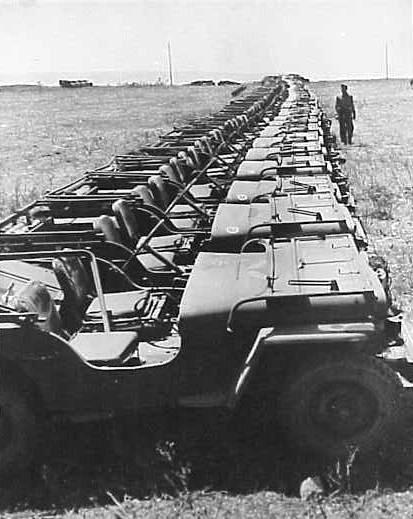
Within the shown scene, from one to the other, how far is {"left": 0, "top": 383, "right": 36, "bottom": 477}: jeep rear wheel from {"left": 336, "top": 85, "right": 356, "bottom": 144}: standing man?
18140 mm

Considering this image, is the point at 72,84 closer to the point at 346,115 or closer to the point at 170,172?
the point at 346,115

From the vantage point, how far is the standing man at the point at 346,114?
2145 cm

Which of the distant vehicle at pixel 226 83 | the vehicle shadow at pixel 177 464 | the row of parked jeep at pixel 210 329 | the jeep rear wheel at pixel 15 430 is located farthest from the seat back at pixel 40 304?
the distant vehicle at pixel 226 83

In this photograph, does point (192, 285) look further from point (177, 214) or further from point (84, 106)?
point (84, 106)

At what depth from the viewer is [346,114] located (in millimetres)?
21578

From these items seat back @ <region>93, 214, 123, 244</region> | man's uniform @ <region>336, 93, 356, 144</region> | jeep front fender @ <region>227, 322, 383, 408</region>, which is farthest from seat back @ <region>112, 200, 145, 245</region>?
man's uniform @ <region>336, 93, 356, 144</region>

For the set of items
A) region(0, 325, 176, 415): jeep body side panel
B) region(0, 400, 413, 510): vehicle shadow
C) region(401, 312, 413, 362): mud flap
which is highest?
region(0, 325, 176, 415): jeep body side panel

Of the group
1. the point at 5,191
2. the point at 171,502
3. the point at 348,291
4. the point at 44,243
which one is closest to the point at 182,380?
the point at 171,502

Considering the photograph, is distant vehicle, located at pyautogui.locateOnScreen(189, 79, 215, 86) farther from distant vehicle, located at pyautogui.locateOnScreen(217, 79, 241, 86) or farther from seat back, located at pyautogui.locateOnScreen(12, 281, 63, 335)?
seat back, located at pyautogui.locateOnScreen(12, 281, 63, 335)

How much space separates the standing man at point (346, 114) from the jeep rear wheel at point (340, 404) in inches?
701

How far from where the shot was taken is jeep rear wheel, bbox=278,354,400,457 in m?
4.28

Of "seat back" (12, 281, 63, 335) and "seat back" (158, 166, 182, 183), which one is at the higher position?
"seat back" (158, 166, 182, 183)

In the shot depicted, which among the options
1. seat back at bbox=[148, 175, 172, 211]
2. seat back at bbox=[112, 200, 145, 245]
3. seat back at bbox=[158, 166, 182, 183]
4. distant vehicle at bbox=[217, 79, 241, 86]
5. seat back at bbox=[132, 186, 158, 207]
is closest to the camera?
seat back at bbox=[112, 200, 145, 245]

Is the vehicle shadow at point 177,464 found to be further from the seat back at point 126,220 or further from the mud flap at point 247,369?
the seat back at point 126,220
